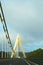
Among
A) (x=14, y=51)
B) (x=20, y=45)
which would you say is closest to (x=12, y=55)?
(x=14, y=51)

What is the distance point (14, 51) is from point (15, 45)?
6.94m

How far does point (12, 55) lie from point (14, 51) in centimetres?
357

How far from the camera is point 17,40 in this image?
134 meters

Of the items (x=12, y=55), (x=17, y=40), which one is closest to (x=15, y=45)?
(x=17, y=40)

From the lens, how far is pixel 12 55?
408ft

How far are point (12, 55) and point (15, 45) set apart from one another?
34.4 ft

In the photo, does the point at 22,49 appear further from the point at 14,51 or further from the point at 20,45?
the point at 14,51

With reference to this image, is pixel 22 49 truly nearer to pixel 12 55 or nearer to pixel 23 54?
pixel 23 54

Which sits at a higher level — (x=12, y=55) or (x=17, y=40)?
(x=17, y=40)

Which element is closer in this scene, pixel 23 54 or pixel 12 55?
pixel 12 55

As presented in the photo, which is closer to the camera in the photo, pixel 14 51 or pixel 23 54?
pixel 14 51

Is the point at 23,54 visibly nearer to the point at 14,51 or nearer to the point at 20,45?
the point at 20,45

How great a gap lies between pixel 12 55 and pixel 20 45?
45.4ft

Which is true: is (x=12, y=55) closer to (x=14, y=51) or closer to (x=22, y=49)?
(x=14, y=51)
